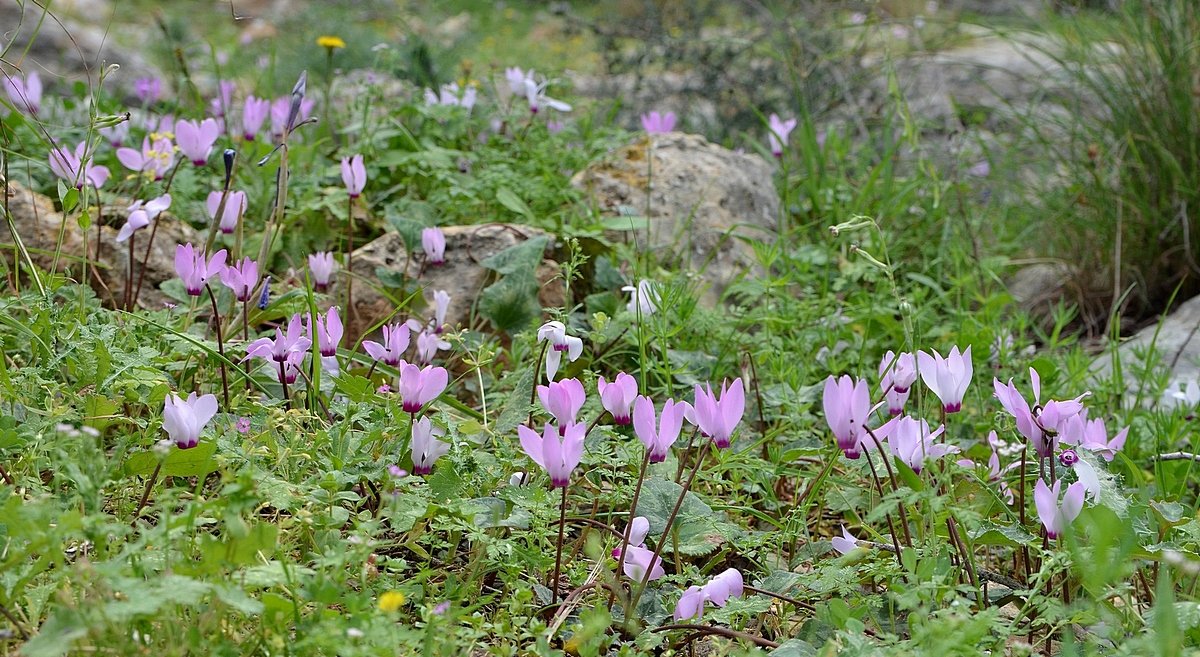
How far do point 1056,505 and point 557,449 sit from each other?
69 centimetres

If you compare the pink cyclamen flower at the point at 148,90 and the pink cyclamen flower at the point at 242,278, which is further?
the pink cyclamen flower at the point at 148,90

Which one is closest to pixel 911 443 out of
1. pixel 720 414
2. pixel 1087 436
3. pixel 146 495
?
pixel 720 414

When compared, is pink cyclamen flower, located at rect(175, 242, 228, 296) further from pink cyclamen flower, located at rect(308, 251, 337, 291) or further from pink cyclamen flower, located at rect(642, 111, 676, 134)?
pink cyclamen flower, located at rect(642, 111, 676, 134)

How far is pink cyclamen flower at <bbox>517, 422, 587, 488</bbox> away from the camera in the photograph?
1514 millimetres

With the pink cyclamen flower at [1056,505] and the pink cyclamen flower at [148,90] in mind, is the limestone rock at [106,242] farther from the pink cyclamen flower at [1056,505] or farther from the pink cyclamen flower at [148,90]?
the pink cyclamen flower at [1056,505]

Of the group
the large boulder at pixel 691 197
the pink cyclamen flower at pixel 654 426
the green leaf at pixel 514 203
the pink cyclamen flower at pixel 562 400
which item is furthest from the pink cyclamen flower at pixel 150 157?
the pink cyclamen flower at pixel 654 426

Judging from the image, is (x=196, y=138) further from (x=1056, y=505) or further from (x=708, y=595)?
(x=1056, y=505)

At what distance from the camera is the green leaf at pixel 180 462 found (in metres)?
1.58

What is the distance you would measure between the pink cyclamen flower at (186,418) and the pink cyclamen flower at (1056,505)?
3.82ft

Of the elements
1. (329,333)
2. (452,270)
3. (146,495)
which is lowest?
(452,270)

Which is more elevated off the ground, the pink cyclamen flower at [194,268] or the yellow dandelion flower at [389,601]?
the pink cyclamen flower at [194,268]

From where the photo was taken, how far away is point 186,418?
5.20 ft

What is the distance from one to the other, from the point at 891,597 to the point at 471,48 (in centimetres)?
755

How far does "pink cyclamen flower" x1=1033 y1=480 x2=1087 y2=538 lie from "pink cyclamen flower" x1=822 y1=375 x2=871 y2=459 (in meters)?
0.26
